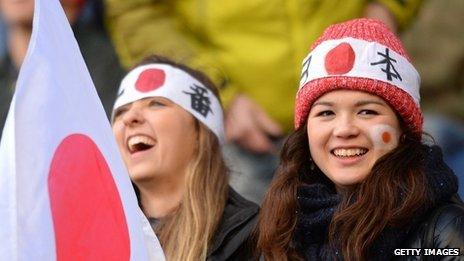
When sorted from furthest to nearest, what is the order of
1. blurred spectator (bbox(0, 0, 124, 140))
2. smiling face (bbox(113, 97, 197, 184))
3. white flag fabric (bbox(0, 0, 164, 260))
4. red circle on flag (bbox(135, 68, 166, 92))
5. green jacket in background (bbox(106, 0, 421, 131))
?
blurred spectator (bbox(0, 0, 124, 140)) < green jacket in background (bbox(106, 0, 421, 131)) < red circle on flag (bbox(135, 68, 166, 92)) < smiling face (bbox(113, 97, 197, 184)) < white flag fabric (bbox(0, 0, 164, 260))

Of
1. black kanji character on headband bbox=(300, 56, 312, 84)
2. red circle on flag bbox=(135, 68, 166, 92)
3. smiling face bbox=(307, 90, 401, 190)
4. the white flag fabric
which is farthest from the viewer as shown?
red circle on flag bbox=(135, 68, 166, 92)

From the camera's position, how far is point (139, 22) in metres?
6.09

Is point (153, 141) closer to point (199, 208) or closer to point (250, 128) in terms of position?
point (199, 208)

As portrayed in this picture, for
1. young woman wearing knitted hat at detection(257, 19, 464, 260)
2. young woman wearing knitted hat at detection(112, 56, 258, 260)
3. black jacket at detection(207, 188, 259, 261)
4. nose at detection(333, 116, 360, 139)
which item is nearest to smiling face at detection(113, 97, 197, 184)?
young woman wearing knitted hat at detection(112, 56, 258, 260)

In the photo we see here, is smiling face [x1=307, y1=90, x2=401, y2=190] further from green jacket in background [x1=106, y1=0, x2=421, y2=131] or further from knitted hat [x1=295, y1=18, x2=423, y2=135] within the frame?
green jacket in background [x1=106, y1=0, x2=421, y2=131]

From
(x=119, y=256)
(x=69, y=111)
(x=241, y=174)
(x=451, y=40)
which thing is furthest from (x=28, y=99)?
(x=451, y=40)

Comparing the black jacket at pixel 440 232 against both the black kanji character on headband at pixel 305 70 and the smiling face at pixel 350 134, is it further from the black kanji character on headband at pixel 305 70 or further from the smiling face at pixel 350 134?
the black kanji character on headband at pixel 305 70

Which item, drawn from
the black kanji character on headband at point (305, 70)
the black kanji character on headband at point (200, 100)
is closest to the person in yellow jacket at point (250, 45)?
the black kanji character on headband at point (200, 100)

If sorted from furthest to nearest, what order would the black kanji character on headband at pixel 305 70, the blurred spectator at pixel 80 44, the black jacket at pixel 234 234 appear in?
the blurred spectator at pixel 80 44, the black jacket at pixel 234 234, the black kanji character on headband at pixel 305 70

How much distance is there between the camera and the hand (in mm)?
5922

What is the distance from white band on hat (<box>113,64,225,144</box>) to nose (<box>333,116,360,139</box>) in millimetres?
963

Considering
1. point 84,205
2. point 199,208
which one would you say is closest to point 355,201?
point 84,205

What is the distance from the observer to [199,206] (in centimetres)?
482

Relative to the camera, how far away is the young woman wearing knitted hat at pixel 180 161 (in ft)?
15.5
